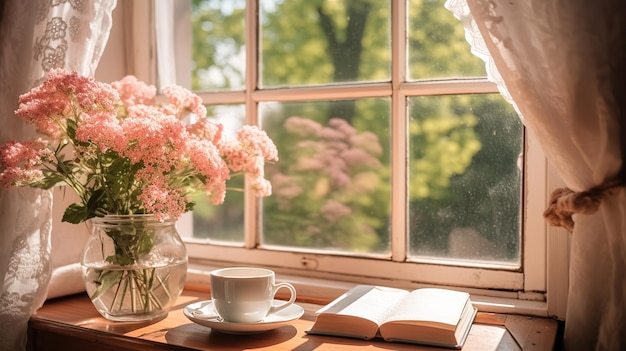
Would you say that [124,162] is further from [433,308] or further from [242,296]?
[433,308]

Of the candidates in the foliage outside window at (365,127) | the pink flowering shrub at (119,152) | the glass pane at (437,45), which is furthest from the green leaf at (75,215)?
the glass pane at (437,45)

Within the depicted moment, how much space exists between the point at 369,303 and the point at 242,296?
246mm

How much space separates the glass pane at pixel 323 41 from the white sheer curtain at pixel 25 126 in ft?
1.55

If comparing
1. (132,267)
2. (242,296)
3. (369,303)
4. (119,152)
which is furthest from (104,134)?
(369,303)

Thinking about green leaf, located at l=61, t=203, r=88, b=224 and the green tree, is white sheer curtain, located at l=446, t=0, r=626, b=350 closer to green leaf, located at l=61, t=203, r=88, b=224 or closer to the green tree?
the green tree

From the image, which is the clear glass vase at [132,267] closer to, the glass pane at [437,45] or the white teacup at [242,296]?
the white teacup at [242,296]

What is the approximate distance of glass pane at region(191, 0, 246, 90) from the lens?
157cm

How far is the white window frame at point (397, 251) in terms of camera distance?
120cm

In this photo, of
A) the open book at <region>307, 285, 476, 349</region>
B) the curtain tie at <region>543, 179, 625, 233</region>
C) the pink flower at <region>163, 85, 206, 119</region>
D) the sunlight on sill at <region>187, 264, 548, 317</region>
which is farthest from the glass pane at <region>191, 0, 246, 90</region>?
the curtain tie at <region>543, 179, 625, 233</region>

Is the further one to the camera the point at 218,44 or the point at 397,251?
the point at 218,44

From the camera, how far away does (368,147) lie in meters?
1.41

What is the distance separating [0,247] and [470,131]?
1026mm

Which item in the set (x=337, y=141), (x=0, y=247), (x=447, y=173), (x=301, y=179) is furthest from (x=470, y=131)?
(x=0, y=247)

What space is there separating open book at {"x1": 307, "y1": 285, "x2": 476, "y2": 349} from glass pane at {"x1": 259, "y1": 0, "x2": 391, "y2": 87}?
546mm
